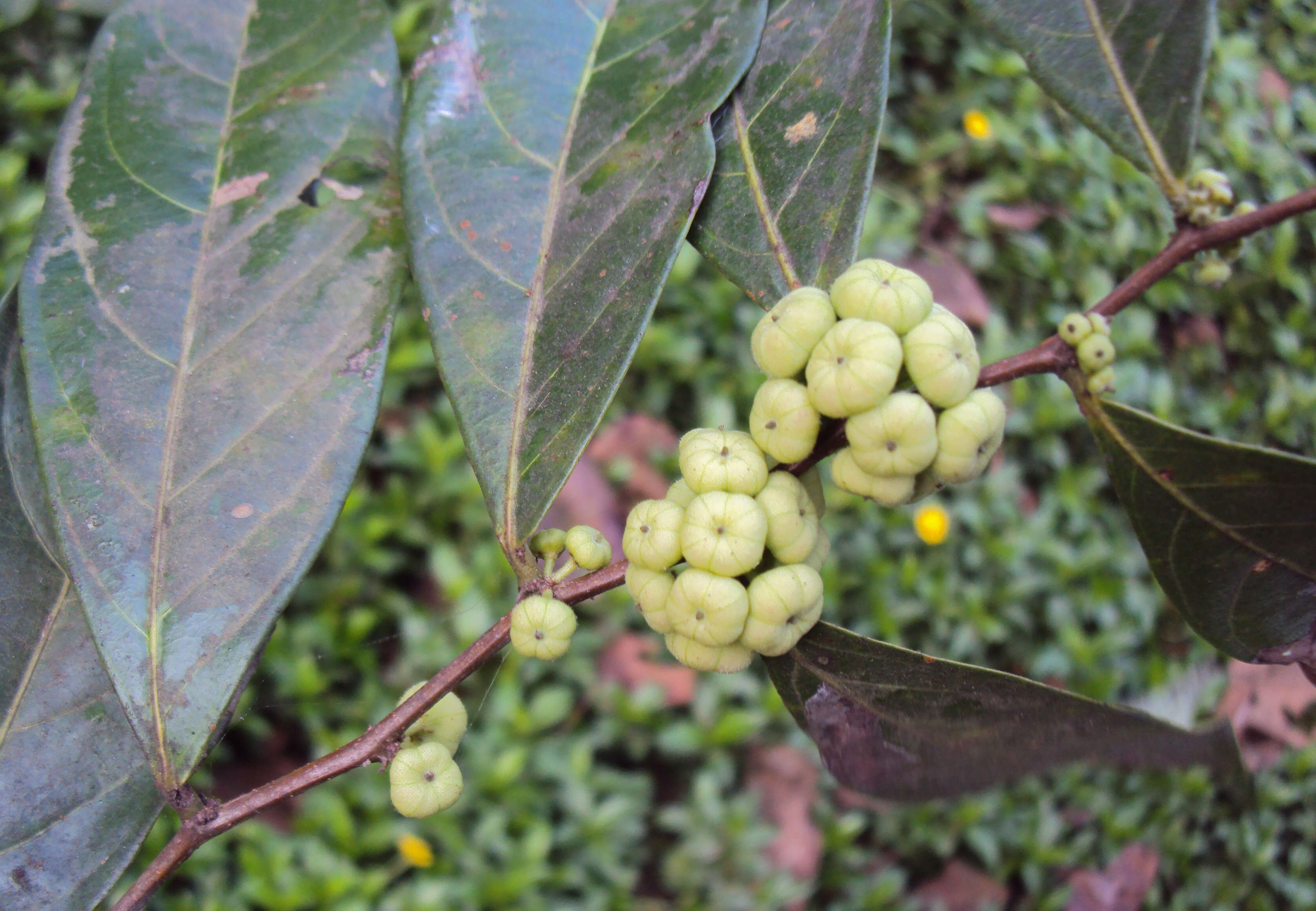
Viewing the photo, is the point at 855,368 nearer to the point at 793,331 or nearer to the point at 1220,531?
the point at 793,331

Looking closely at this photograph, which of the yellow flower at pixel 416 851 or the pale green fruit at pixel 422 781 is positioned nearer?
the pale green fruit at pixel 422 781

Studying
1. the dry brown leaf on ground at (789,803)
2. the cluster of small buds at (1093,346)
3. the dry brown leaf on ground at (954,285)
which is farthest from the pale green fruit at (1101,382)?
the dry brown leaf on ground at (954,285)

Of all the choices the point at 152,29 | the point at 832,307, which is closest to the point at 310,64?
the point at 152,29

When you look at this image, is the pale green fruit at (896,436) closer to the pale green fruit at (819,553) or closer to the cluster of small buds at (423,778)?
the pale green fruit at (819,553)

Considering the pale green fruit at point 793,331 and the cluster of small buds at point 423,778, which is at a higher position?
the pale green fruit at point 793,331

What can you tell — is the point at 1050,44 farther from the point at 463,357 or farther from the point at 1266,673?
the point at 1266,673

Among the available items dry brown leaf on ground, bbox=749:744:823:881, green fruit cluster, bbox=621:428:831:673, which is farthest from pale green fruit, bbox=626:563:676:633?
dry brown leaf on ground, bbox=749:744:823:881
